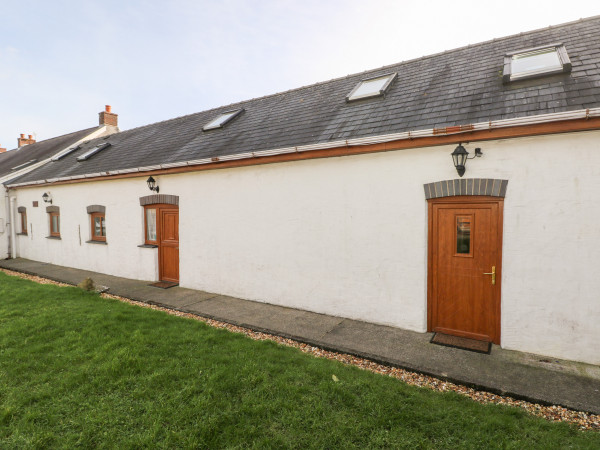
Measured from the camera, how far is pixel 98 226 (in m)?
10.2

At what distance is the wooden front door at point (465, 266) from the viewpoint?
4617 millimetres

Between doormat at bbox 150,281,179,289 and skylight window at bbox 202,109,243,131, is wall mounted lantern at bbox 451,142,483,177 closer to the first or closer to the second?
skylight window at bbox 202,109,243,131

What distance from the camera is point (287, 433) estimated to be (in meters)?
2.77

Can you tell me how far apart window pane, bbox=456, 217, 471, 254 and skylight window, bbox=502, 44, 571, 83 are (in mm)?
2547

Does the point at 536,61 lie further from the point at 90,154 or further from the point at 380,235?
the point at 90,154

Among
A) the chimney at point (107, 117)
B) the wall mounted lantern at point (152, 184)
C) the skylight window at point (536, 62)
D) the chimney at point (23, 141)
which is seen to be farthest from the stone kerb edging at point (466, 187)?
the chimney at point (23, 141)

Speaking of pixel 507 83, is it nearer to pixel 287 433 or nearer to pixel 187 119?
pixel 287 433

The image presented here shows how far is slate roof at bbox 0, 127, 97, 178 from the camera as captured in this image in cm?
1578

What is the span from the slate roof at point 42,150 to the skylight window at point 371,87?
15389mm

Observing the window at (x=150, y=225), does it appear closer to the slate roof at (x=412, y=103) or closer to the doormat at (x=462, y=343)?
the slate roof at (x=412, y=103)

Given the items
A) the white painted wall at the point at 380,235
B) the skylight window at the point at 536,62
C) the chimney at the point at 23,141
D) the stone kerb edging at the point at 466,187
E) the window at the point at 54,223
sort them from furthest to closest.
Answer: the chimney at the point at 23,141 < the window at the point at 54,223 < the skylight window at the point at 536,62 < the stone kerb edging at the point at 466,187 < the white painted wall at the point at 380,235

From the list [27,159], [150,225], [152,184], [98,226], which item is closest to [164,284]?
[150,225]

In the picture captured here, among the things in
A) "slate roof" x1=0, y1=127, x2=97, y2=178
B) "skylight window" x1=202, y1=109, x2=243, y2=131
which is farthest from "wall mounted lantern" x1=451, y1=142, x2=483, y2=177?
"slate roof" x1=0, y1=127, x2=97, y2=178

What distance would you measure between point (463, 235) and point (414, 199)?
919 millimetres
